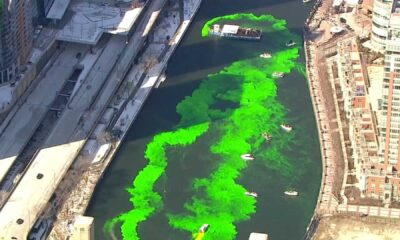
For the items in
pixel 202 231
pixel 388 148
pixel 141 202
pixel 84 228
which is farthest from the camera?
pixel 141 202

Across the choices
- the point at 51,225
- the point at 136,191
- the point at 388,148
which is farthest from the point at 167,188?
the point at 388,148

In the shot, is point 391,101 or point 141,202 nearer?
point 391,101

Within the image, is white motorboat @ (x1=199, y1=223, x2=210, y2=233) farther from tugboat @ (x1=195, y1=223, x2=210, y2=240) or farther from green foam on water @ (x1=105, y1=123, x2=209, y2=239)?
green foam on water @ (x1=105, y1=123, x2=209, y2=239)

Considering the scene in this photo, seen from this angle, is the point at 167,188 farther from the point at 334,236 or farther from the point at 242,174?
the point at 334,236

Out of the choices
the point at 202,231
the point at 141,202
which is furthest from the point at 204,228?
the point at 141,202

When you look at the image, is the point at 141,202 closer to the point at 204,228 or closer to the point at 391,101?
the point at 204,228

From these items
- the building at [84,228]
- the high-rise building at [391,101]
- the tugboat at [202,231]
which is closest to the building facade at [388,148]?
the high-rise building at [391,101]

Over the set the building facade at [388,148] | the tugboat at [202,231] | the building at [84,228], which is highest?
the building facade at [388,148]

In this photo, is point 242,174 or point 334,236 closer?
point 334,236

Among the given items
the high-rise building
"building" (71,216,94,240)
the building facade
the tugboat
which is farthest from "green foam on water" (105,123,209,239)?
the high-rise building

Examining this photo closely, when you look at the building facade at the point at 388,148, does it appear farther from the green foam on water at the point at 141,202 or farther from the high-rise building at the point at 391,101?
the green foam on water at the point at 141,202

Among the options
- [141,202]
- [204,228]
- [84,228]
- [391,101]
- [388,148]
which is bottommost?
[84,228]
